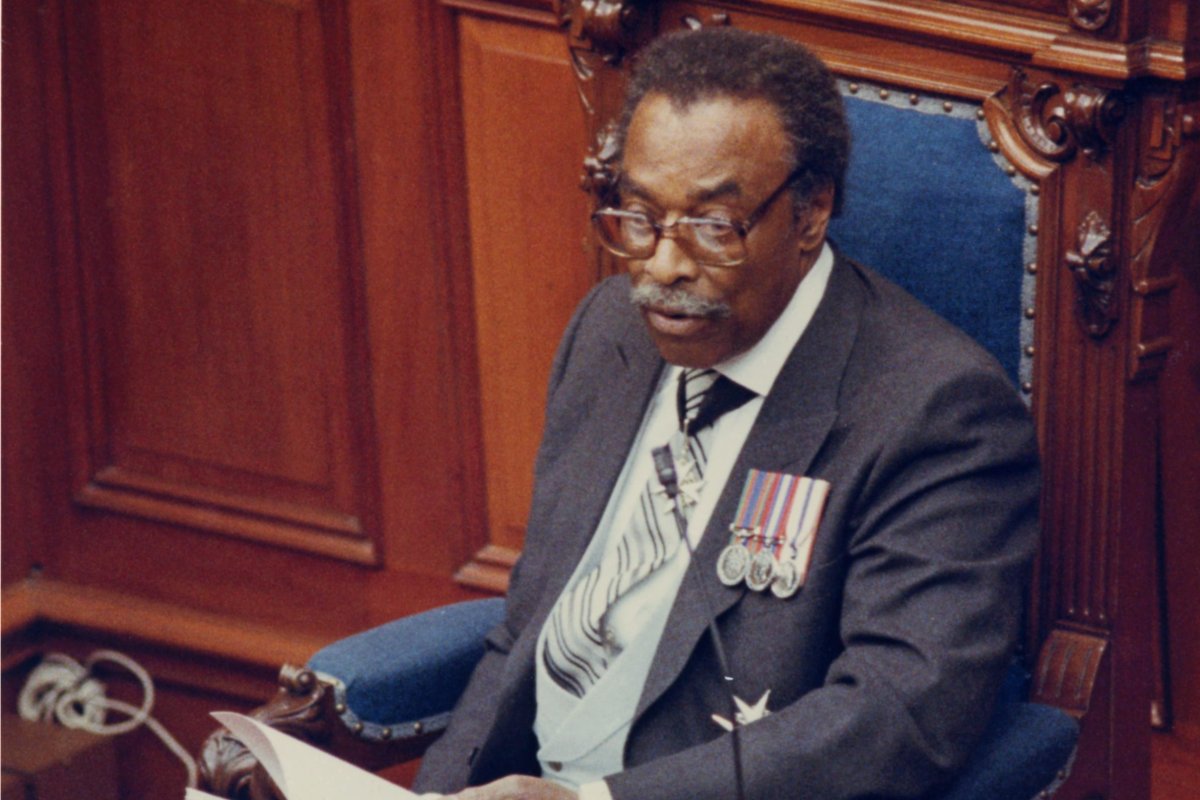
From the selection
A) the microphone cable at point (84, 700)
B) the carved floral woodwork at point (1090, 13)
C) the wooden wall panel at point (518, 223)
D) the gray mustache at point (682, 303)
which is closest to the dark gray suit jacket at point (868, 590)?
the gray mustache at point (682, 303)

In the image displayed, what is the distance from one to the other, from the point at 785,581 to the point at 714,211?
0.40m

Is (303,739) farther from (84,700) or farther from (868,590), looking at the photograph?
(84,700)

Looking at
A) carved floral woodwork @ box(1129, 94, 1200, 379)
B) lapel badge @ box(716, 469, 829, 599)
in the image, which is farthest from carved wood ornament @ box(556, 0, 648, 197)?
carved floral woodwork @ box(1129, 94, 1200, 379)

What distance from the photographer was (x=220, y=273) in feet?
11.9

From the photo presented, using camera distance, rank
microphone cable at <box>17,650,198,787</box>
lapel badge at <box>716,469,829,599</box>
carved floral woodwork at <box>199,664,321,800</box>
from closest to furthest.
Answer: lapel badge at <box>716,469,829,599</box>, carved floral woodwork at <box>199,664,321,800</box>, microphone cable at <box>17,650,198,787</box>

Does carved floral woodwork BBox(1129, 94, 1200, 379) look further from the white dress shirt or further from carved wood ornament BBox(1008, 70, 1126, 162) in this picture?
the white dress shirt

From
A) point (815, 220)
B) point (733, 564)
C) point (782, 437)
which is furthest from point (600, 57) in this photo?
point (733, 564)

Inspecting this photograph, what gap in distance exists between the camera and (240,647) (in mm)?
3756

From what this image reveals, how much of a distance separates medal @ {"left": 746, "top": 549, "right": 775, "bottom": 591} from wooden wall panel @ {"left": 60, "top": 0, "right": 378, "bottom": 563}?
133cm

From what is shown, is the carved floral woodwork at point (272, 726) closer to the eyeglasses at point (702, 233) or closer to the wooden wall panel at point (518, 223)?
the eyeglasses at point (702, 233)

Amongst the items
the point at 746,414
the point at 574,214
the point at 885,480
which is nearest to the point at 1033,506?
the point at 885,480

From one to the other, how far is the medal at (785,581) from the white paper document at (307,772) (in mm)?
440

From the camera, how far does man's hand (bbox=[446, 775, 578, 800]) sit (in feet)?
7.32

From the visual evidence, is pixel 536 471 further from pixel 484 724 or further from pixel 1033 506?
pixel 1033 506
